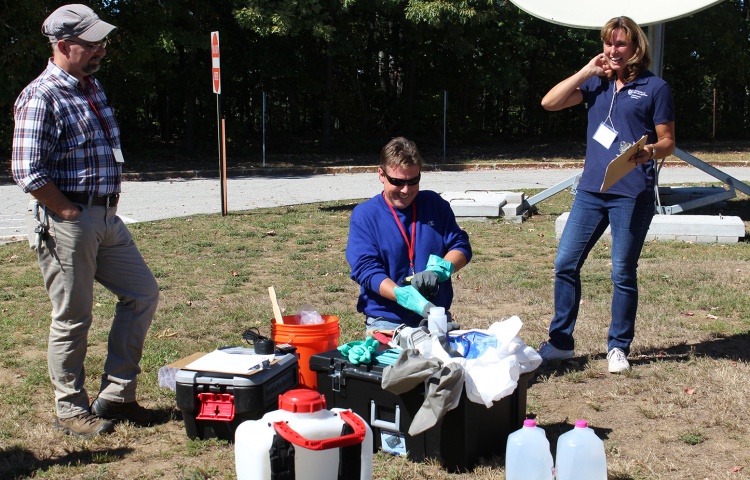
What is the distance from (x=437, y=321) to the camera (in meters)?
3.92

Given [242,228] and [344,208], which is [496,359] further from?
[344,208]

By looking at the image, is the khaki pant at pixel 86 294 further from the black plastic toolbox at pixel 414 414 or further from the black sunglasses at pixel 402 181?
the black sunglasses at pixel 402 181

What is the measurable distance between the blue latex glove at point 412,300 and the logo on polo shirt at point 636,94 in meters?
1.85

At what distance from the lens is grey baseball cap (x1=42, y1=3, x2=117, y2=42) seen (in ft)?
12.7

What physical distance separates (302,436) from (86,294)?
65.1 inches

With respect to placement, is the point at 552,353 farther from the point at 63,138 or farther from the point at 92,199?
the point at 63,138

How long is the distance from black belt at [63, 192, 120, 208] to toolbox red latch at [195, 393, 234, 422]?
1033mm

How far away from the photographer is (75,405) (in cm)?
423

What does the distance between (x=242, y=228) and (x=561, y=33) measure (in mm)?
19968

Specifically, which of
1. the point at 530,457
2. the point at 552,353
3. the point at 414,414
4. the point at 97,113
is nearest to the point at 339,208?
the point at 552,353

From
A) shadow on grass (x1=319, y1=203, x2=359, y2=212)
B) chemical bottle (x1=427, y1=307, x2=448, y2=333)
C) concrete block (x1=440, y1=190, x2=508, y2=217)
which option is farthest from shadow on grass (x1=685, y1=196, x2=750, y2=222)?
chemical bottle (x1=427, y1=307, x2=448, y2=333)

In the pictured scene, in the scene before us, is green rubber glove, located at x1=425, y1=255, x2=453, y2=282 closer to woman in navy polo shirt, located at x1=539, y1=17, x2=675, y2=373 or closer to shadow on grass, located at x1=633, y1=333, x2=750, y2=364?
woman in navy polo shirt, located at x1=539, y1=17, x2=675, y2=373

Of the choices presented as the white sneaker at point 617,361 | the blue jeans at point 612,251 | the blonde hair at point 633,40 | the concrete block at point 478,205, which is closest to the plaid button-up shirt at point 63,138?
the blue jeans at point 612,251

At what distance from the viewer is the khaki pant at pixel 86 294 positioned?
4.02m
